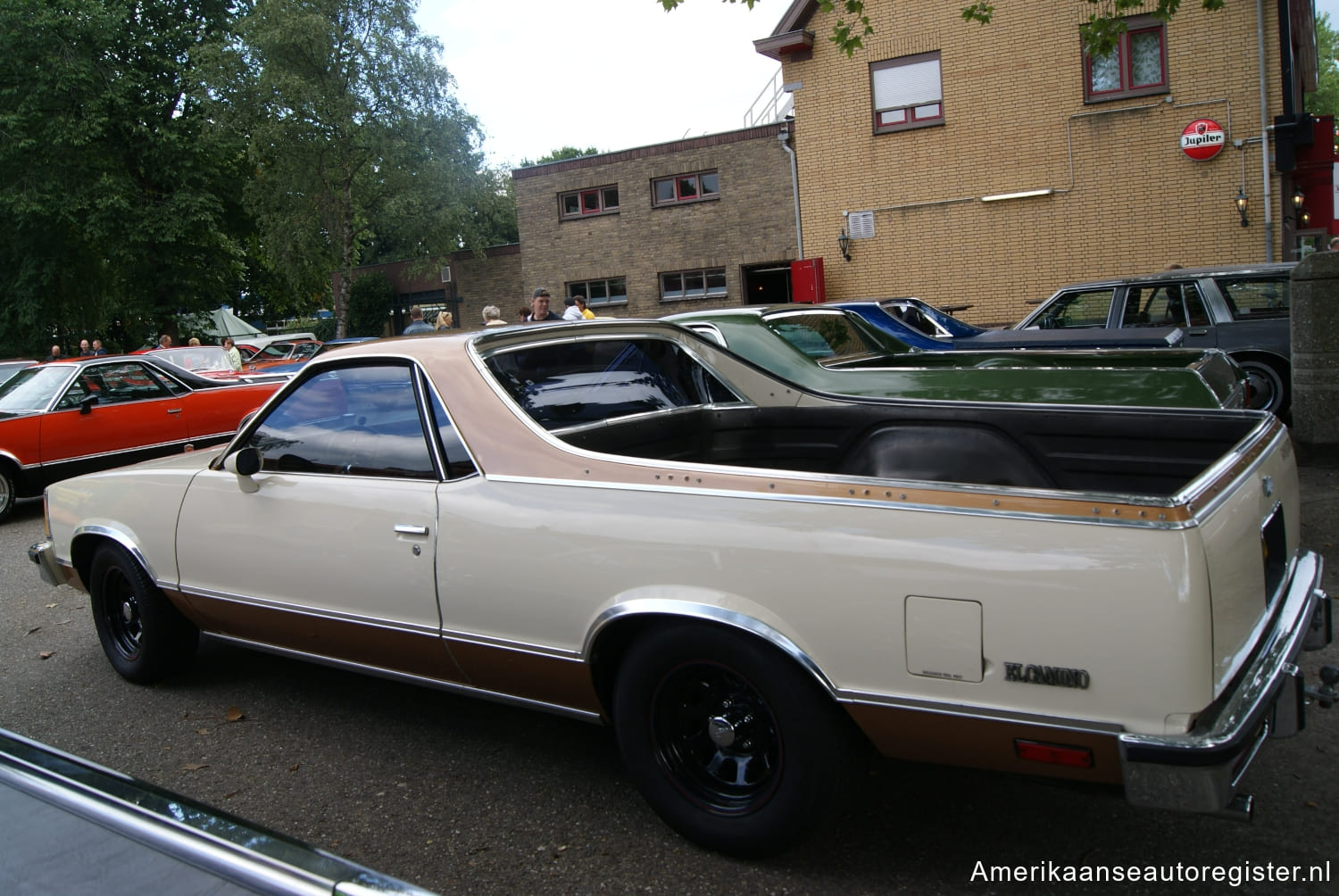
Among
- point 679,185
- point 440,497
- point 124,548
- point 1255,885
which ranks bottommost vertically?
point 1255,885

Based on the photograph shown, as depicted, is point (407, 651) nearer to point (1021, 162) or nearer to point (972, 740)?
point (972, 740)

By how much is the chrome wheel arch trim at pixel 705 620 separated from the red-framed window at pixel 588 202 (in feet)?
85.5

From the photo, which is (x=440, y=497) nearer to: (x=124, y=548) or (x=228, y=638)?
(x=228, y=638)

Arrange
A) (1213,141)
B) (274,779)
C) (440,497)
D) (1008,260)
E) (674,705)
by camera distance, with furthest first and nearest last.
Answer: (1008,260) → (1213,141) → (274,779) → (440,497) → (674,705)

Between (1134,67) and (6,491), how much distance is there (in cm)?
1883

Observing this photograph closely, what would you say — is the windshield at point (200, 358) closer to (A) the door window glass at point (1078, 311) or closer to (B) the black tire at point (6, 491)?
(B) the black tire at point (6, 491)

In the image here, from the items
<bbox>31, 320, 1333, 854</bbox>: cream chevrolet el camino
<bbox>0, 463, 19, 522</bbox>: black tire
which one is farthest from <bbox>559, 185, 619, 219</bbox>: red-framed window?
<bbox>31, 320, 1333, 854</bbox>: cream chevrolet el camino

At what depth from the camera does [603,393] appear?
3.82m

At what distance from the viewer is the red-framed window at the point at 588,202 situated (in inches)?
1105

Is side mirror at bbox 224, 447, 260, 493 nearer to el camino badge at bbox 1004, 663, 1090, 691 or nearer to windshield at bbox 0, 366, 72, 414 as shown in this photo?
el camino badge at bbox 1004, 663, 1090, 691

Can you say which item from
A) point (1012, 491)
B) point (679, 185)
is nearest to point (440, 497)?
point (1012, 491)

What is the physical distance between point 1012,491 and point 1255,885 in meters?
1.32

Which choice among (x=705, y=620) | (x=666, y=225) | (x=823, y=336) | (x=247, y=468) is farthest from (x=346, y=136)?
(x=705, y=620)

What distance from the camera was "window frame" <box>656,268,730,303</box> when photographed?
26531 mm
